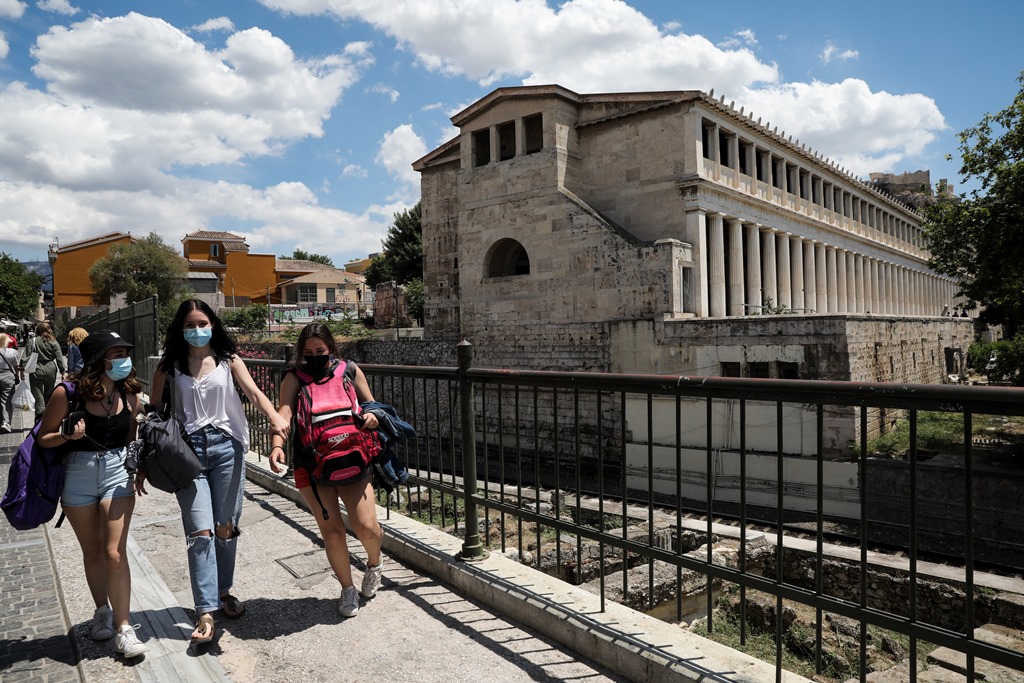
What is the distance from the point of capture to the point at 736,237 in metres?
25.5

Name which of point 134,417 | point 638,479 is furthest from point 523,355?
point 134,417

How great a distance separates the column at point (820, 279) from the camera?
1339 inches

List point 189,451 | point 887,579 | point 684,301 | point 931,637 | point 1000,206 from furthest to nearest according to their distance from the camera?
point 684,301 → point 1000,206 → point 887,579 → point 189,451 → point 931,637

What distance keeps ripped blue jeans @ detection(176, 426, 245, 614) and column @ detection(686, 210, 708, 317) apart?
19508mm

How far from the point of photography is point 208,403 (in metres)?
3.66

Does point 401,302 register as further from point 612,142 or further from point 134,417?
point 134,417

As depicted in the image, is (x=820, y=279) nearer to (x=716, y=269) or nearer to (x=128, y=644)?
(x=716, y=269)

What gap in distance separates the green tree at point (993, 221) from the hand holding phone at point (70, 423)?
58.6ft

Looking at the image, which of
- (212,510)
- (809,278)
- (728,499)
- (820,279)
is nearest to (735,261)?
(809,278)

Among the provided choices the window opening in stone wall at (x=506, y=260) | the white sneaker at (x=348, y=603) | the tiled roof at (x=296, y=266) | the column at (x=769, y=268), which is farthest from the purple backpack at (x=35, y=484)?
the tiled roof at (x=296, y=266)

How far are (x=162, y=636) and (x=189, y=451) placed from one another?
39.0 inches

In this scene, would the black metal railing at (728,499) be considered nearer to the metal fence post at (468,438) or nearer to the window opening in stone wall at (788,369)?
the metal fence post at (468,438)

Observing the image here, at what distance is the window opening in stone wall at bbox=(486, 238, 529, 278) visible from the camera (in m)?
25.0

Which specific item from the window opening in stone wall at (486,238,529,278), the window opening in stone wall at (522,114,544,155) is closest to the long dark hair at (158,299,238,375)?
the window opening in stone wall at (486,238,529,278)
